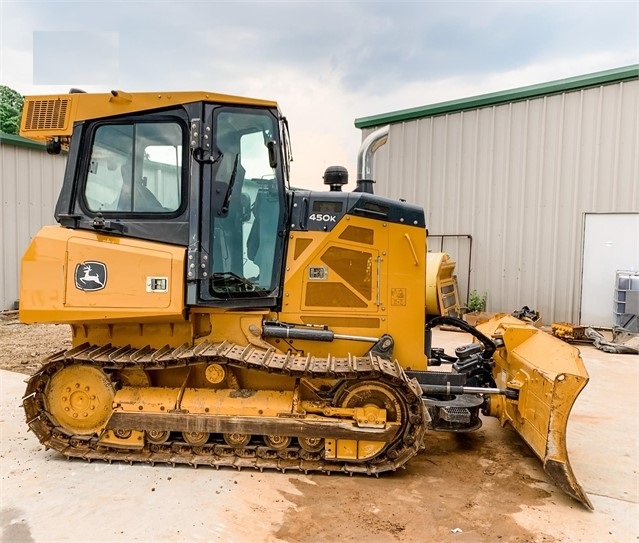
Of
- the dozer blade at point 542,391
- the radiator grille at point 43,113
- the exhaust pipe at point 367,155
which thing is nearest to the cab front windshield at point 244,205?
the exhaust pipe at point 367,155

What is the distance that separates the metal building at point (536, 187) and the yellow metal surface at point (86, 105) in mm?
9642

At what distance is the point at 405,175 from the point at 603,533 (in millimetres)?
11645

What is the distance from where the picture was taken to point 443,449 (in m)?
4.53

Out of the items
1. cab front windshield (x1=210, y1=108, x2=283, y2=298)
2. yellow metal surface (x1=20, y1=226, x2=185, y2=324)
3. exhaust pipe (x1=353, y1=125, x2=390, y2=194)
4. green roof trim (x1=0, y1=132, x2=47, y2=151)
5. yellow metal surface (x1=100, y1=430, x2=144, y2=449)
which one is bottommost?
yellow metal surface (x1=100, y1=430, x2=144, y2=449)

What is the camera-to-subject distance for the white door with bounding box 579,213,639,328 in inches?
425

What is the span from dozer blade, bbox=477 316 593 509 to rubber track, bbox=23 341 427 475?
3.00 feet

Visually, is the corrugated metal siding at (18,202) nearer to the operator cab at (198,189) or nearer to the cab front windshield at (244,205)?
the operator cab at (198,189)

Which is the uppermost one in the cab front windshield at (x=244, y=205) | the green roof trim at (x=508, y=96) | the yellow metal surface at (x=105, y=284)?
the green roof trim at (x=508, y=96)

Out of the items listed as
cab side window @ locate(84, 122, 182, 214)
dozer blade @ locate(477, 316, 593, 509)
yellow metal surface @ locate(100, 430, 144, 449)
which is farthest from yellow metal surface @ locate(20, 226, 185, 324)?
dozer blade @ locate(477, 316, 593, 509)

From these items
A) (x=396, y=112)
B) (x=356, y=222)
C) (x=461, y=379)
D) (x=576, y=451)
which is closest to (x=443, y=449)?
(x=461, y=379)

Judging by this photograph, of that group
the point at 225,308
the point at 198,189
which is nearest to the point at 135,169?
the point at 198,189

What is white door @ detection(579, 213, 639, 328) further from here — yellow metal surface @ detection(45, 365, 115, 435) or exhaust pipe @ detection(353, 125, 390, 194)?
yellow metal surface @ detection(45, 365, 115, 435)

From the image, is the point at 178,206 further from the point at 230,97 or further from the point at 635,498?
the point at 635,498

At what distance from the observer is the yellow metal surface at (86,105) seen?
4043mm
